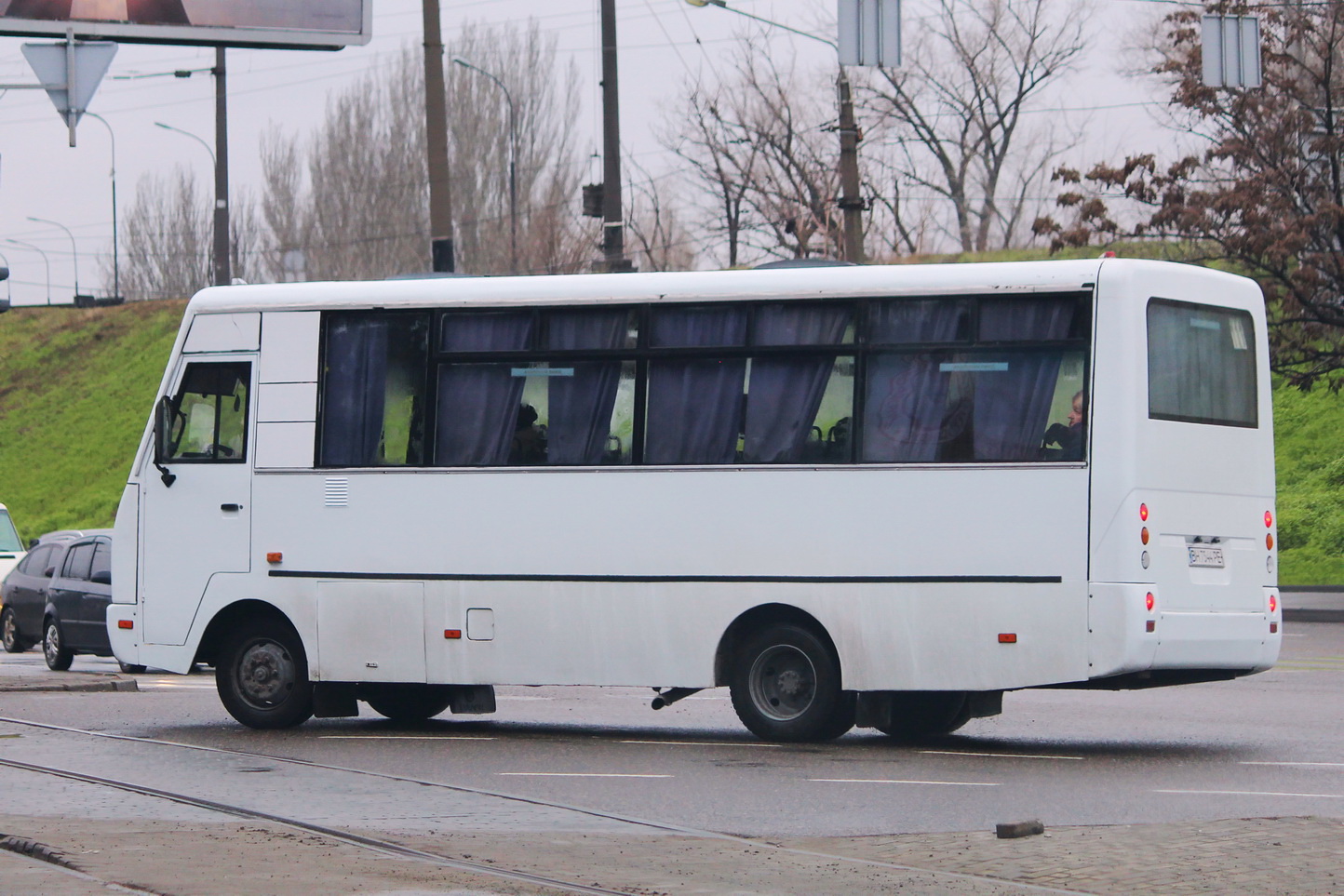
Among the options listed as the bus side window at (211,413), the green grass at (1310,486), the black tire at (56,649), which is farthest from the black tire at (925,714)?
the green grass at (1310,486)

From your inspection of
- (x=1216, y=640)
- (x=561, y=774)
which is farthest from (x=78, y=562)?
(x=1216, y=640)

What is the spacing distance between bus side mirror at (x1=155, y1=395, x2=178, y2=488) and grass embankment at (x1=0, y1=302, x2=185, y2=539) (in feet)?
142

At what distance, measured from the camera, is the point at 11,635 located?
26.1 meters

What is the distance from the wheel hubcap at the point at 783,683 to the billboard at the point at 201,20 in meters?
8.21

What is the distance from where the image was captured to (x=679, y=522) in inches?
515

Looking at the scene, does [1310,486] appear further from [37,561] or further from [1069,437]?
[1069,437]

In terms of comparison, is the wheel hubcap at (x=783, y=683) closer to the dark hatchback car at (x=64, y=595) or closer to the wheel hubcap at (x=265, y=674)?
the wheel hubcap at (x=265, y=674)

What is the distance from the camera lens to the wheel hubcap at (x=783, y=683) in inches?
506

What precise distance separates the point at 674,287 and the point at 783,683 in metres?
2.67

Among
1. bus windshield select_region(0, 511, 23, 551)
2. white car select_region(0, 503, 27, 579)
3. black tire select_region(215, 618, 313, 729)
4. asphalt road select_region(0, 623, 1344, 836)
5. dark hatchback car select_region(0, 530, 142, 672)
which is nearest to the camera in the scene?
asphalt road select_region(0, 623, 1344, 836)

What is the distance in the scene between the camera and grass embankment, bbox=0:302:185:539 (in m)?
60.4

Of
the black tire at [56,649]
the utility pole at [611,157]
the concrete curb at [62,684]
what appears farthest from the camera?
the utility pole at [611,157]

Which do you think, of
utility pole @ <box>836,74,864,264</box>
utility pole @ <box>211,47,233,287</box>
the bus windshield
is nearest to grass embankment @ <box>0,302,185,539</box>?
utility pole @ <box>211,47,233,287</box>

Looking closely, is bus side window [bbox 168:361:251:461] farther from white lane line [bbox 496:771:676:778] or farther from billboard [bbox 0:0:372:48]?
billboard [bbox 0:0:372:48]
